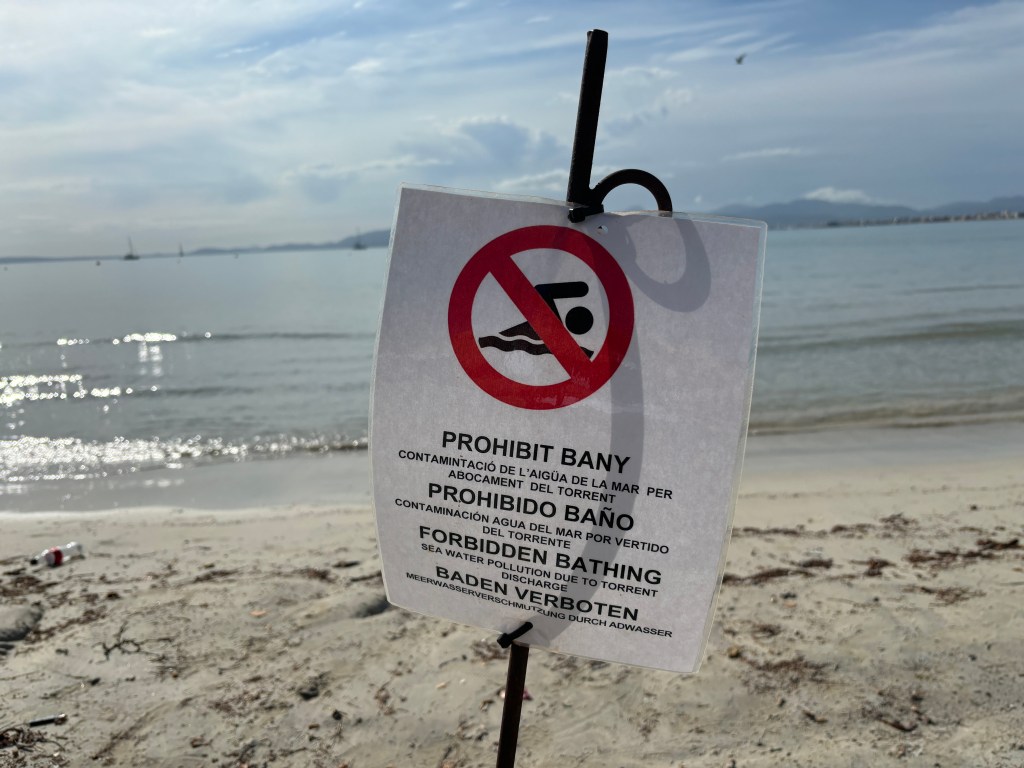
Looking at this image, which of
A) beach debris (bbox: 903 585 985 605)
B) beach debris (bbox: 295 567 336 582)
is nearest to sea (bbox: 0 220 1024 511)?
beach debris (bbox: 295 567 336 582)

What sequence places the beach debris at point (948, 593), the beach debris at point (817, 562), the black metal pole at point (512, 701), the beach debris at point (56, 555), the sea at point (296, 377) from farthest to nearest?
the sea at point (296, 377) → the beach debris at point (56, 555) → the beach debris at point (817, 562) → the beach debris at point (948, 593) → the black metal pole at point (512, 701)

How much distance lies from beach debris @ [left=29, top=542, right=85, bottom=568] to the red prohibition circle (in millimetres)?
4915

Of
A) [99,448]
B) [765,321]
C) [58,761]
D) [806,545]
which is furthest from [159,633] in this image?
[765,321]

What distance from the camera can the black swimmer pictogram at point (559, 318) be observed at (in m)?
1.63

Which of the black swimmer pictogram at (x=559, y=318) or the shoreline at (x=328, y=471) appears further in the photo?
the shoreline at (x=328, y=471)

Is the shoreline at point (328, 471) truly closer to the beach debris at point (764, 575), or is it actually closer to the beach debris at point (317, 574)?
the beach debris at point (317, 574)

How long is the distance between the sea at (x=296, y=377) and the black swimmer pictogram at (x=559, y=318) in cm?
833

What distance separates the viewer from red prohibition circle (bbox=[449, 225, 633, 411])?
5.30 ft

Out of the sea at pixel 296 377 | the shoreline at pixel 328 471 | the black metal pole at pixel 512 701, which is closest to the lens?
the black metal pole at pixel 512 701

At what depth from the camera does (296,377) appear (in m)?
16.1

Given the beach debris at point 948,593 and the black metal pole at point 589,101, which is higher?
the black metal pole at point 589,101

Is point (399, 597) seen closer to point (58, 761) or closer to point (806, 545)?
point (58, 761)

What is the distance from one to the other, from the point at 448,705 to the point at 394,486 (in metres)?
1.84

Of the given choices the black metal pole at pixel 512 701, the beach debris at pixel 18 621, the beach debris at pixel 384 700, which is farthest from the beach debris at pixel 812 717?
the beach debris at pixel 18 621
